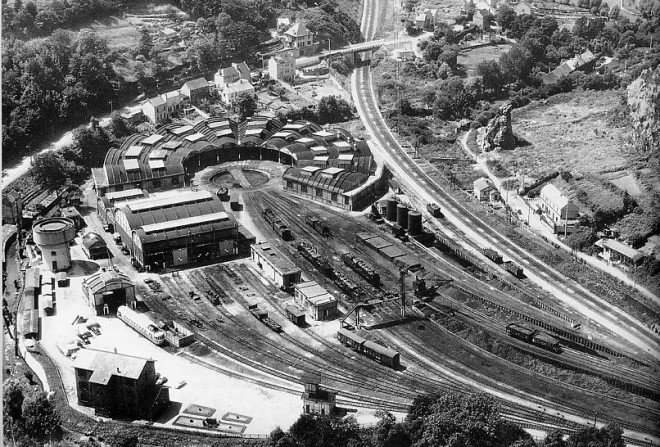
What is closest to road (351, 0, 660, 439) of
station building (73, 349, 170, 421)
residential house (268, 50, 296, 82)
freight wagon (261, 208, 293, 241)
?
residential house (268, 50, 296, 82)

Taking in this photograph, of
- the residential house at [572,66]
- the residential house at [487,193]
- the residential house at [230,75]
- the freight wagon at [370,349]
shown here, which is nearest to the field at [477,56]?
the residential house at [572,66]

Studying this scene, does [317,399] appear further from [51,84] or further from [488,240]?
[51,84]

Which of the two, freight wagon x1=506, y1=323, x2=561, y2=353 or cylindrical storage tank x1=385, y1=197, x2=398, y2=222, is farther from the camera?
cylindrical storage tank x1=385, y1=197, x2=398, y2=222

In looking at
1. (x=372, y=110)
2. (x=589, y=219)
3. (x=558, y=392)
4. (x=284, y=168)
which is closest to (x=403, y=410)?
(x=558, y=392)

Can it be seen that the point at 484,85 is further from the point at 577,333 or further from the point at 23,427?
the point at 23,427

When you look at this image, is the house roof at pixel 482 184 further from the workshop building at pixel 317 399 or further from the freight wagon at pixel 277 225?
the workshop building at pixel 317 399

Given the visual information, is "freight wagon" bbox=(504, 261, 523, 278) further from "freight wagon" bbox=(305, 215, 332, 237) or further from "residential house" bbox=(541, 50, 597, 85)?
"residential house" bbox=(541, 50, 597, 85)

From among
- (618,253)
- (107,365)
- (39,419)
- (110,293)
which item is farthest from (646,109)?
(39,419)

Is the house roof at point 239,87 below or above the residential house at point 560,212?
above
